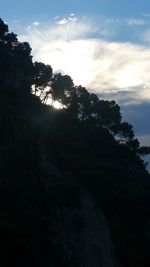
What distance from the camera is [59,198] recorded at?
43719 millimetres

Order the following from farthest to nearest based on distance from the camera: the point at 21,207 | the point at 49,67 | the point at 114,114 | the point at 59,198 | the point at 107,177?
the point at 49,67
the point at 114,114
the point at 107,177
the point at 59,198
the point at 21,207

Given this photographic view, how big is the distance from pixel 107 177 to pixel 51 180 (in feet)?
30.7

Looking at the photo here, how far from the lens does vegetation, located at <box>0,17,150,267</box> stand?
38.3m

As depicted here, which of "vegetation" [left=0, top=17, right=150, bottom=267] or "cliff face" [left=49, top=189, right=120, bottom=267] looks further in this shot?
"cliff face" [left=49, top=189, right=120, bottom=267]

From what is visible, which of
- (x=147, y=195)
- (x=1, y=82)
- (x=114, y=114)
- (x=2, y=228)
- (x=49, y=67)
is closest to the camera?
(x=2, y=228)

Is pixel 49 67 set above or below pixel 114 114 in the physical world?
above

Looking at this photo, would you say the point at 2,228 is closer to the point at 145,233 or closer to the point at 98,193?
the point at 98,193

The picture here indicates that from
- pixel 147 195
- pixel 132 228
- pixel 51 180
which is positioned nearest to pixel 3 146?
pixel 51 180

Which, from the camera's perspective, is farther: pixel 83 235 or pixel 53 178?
pixel 53 178

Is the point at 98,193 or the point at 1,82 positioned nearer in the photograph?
the point at 98,193

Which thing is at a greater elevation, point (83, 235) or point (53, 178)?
point (53, 178)

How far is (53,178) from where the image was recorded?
45688 mm

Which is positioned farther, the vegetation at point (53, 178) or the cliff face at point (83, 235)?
the cliff face at point (83, 235)

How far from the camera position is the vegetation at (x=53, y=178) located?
126 feet
